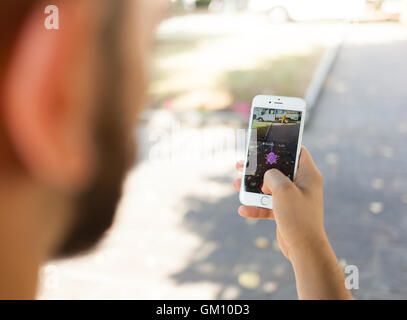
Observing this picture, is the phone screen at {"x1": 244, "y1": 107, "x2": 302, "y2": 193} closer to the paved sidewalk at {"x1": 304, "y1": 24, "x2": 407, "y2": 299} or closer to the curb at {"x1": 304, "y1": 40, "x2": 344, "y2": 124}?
the paved sidewalk at {"x1": 304, "y1": 24, "x2": 407, "y2": 299}

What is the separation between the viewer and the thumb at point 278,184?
1377 mm

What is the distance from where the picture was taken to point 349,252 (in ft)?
9.82

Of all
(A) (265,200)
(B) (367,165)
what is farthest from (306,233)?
(B) (367,165)

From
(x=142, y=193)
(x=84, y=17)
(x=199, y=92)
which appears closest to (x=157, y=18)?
(x=84, y=17)

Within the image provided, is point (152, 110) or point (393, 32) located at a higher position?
point (393, 32)

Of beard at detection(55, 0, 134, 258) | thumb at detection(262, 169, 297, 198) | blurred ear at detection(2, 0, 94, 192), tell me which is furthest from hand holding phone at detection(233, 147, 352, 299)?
blurred ear at detection(2, 0, 94, 192)

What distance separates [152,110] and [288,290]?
3.92 metres

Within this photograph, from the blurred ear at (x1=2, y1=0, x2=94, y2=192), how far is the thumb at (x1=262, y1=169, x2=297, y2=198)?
902 mm

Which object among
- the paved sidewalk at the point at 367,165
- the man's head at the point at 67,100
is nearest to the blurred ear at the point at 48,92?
the man's head at the point at 67,100

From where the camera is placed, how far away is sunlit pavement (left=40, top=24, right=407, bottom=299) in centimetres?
277

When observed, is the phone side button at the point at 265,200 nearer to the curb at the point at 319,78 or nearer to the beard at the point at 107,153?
the beard at the point at 107,153

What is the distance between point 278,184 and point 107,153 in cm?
88

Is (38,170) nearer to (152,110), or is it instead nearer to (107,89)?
(107,89)

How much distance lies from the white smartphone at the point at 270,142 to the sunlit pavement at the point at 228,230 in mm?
692
